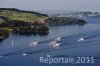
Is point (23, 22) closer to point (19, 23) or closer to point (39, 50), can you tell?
point (19, 23)

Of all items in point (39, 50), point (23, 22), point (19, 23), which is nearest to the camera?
point (39, 50)

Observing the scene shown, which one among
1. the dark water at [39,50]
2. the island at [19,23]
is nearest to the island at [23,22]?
the island at [19,23]

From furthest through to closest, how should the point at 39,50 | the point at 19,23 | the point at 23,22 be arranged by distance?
the point at 23,22 → the point at 19,23 → the point at 39,50

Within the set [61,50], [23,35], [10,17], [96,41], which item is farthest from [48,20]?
[61,50]

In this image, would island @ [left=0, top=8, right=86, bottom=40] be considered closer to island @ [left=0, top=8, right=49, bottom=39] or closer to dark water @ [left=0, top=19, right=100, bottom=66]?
island @ [left=0, top=8, right=49, bottom=39]

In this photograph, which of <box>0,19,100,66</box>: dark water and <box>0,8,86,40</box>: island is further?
<box>0,8,86,40</box>: island

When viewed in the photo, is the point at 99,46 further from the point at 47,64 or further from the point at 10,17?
the point at 10,17

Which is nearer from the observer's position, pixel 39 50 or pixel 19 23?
pixel 39 50

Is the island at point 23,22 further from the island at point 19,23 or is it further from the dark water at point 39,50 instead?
the dark water at point 39,50

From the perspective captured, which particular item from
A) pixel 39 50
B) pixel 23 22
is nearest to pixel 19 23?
pixel 23 22

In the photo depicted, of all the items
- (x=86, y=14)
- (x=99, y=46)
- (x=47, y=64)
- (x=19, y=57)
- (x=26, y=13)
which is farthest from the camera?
(x=86, y=14)

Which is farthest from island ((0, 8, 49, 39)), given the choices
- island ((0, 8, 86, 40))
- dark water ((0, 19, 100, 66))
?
dark water ((0, 19, 100, 66))
